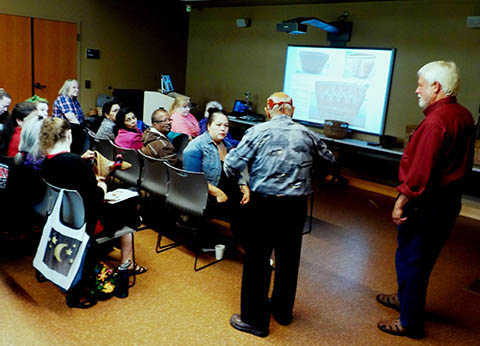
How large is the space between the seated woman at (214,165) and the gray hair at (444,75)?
1502 mm

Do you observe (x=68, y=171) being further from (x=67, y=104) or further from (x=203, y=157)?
(x=67, y=104)

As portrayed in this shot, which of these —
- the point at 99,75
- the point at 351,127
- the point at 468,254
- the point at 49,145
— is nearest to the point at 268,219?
the point at 49,145

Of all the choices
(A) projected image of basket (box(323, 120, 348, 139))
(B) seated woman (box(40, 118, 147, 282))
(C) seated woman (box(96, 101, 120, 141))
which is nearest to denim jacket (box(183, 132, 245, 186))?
(B) seated woman (box(40, 118, 147, 282))

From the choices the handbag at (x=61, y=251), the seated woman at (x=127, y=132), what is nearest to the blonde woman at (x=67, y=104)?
the seated woman at (x=127, y=132)

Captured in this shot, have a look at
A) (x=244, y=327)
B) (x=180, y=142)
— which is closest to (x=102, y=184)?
(x=244, y=327)

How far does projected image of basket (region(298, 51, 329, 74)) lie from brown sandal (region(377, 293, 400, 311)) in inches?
178

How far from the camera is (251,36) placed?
25.7 feet

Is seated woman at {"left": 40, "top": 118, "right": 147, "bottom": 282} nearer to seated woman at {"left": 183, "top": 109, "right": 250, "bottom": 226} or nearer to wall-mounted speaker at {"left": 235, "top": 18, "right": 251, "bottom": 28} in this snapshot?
seated woman at {"left": 183, "top": 109, "right": 250, "bottom": 226}

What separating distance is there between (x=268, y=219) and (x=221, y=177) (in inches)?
41.7

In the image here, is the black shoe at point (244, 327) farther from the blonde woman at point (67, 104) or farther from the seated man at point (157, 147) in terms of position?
the blonde woman at point (67, 104)

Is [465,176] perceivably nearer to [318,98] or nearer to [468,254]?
[468,254]

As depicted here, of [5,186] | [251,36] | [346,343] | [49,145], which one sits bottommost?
[346,343]

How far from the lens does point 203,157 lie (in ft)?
10.7

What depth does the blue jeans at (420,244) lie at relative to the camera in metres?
2.38
